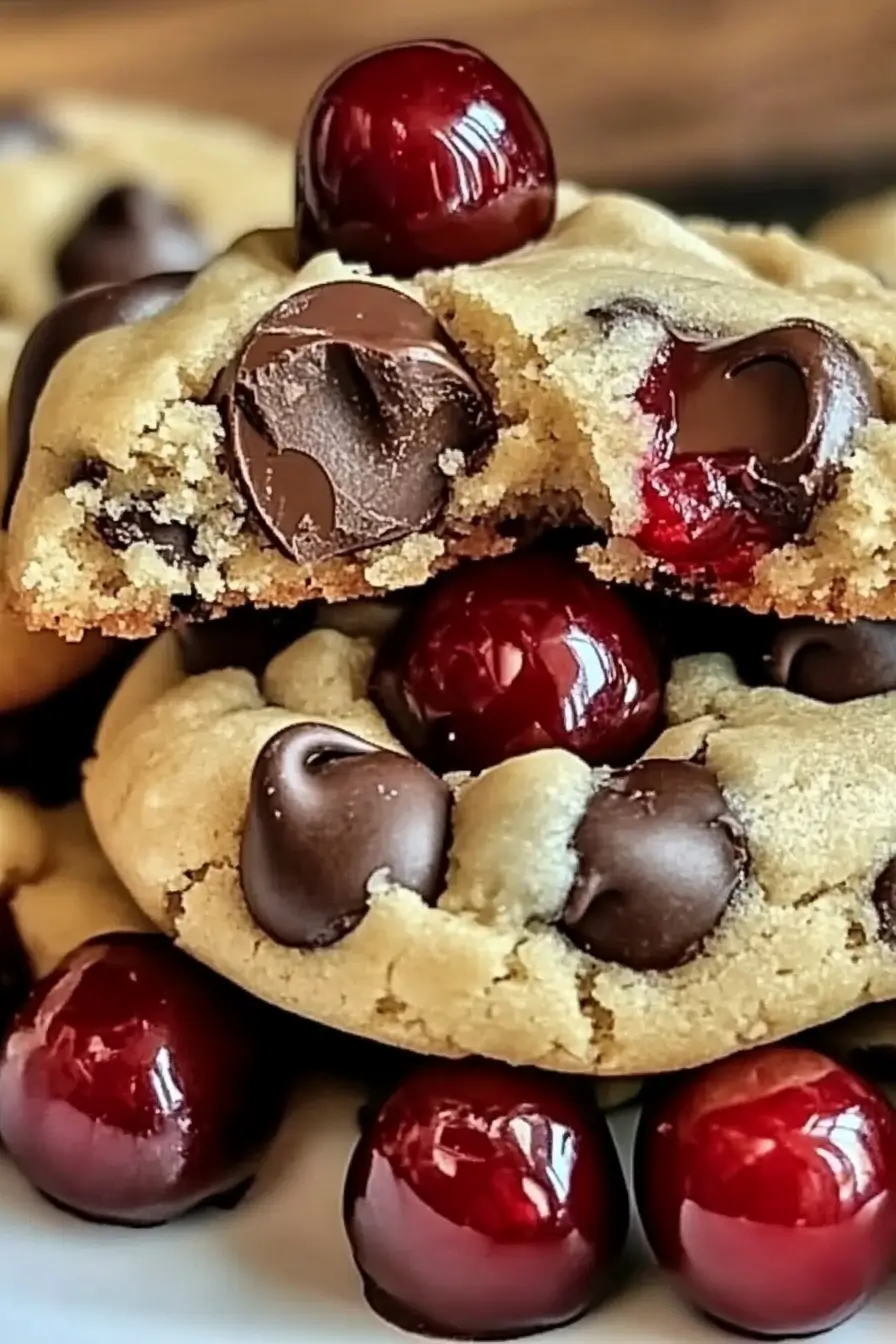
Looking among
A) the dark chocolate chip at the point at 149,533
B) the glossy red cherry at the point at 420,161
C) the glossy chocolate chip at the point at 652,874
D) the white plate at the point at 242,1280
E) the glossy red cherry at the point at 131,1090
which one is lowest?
the white plate at the point at 242,1280

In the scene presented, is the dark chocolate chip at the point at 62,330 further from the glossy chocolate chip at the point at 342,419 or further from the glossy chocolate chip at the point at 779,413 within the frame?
the glossy chocolate chip at the point at 779,413

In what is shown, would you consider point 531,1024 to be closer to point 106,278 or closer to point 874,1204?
point 874,1204

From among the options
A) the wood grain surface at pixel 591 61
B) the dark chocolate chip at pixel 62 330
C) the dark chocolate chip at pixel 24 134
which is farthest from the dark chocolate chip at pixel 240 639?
the wood grain surface at pixel 591 61

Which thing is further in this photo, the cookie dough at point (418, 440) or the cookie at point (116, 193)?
the cookie at point (116, 193)

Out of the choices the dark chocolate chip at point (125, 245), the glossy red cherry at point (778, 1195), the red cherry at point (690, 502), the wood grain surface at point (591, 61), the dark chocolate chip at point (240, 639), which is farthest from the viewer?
the wood grain surface at point (591, 61)

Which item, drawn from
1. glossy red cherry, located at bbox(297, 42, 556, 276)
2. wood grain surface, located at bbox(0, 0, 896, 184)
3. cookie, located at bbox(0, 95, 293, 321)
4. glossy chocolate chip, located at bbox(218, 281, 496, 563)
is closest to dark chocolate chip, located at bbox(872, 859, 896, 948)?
glossy chocolate chip, located at bbox(218, 281, 496, 563)

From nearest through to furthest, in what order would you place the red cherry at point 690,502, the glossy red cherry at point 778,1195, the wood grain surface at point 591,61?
the glossy red cherry at point 778,1195, the red cherry at point 690,502, the wood grain surface at point 591,61
